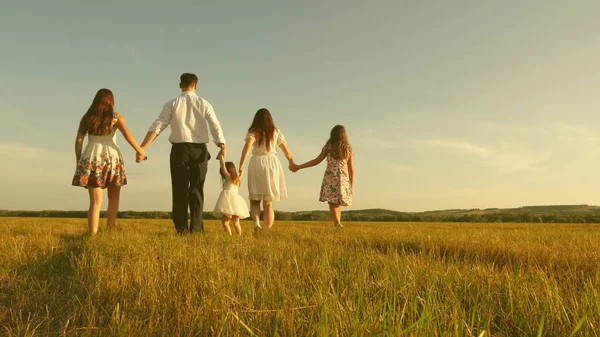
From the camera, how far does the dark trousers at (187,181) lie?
27.2 feet

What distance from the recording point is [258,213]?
32.3 ft

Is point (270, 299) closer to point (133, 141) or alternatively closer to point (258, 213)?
point (133, 141)

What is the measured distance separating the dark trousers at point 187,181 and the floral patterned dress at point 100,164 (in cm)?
109

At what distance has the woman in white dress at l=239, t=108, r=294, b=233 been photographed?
9.43 m

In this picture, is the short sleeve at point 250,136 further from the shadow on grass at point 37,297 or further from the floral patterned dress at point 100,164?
the shadow on grass at point 37,297

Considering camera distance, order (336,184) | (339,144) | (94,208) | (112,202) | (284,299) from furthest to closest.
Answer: (336,184)
(339,144)
(112,202)
(94,208)
(284,299)

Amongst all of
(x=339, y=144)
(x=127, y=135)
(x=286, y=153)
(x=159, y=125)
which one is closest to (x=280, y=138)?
(x=286, y=153)

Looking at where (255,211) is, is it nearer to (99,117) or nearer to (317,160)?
(317,160)

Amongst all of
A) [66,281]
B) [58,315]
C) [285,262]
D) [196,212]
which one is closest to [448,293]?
[285,262]

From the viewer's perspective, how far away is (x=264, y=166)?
9.55 metres

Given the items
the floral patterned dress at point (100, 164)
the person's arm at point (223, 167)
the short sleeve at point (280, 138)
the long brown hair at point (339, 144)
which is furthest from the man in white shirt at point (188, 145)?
the long brown hair at point (339, 144)

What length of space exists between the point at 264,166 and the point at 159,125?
2.42m

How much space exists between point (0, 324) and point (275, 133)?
7352 millimetres

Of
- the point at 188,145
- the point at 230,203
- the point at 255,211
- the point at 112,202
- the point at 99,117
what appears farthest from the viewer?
the point at 230,203
